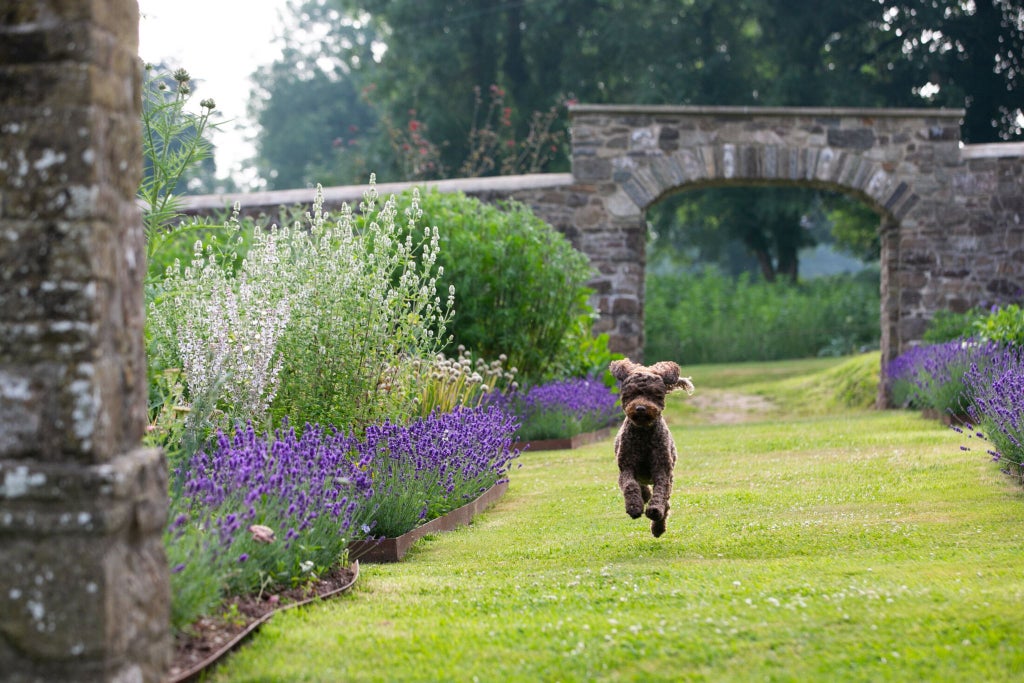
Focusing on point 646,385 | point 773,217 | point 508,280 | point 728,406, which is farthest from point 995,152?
point 646,385

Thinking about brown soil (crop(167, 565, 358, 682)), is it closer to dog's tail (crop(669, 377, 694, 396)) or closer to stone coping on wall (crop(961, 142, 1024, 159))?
dog's tail (crop(669, 377, 694, 396))

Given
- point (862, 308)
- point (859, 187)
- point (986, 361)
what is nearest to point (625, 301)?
point (859, 187)

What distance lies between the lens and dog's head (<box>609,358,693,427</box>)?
485cm

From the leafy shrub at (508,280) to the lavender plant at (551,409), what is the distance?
64cm

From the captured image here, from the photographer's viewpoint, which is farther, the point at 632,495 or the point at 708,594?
the point at 632,495

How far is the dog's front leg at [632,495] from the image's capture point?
15.6 feet

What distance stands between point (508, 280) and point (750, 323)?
12015mm

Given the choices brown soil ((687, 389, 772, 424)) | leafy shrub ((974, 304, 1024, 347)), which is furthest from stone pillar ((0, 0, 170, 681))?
brown soil ((687, 389, 772, 424))

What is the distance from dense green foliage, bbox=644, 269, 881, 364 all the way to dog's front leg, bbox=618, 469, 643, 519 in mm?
16157

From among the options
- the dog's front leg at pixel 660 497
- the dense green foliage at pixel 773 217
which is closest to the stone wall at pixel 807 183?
the dense green foliage at pixel 773 217

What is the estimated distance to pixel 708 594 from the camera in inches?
151

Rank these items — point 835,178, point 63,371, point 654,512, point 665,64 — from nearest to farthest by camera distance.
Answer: point 63,371, point 654,512, point 835,178, point 665,64

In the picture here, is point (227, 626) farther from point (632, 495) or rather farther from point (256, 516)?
point (632, 495)

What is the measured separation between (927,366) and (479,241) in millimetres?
4657
